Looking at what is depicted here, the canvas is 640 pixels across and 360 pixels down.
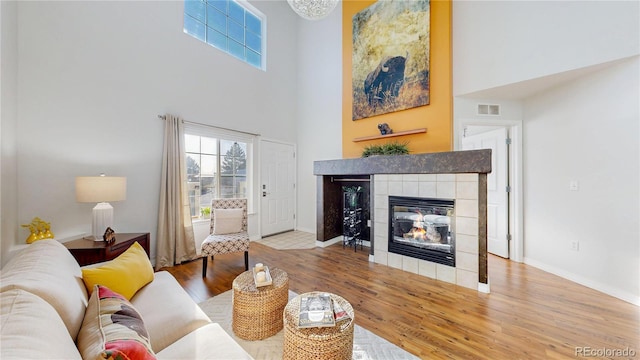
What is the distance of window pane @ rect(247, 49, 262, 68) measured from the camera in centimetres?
463

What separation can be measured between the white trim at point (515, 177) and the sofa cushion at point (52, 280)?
13.0 feet

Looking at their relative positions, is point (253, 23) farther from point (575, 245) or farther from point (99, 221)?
point (575, 245)

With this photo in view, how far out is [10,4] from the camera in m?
2.20

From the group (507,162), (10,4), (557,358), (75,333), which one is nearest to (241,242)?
(75,333)

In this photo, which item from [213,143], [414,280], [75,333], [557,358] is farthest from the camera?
[213,143]

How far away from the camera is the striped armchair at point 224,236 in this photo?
2879 millimetres

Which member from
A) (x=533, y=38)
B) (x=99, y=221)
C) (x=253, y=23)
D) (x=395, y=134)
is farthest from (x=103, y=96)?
(x=533, y=38)

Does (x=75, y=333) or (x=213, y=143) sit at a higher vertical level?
(x=213, y=143)

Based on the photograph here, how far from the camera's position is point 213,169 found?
4.02 m

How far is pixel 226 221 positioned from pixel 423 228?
2.74 m

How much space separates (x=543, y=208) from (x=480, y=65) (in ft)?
6.94

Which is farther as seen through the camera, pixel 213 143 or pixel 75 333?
pixel 213 143

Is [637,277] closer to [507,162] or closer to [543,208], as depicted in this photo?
[543,208]

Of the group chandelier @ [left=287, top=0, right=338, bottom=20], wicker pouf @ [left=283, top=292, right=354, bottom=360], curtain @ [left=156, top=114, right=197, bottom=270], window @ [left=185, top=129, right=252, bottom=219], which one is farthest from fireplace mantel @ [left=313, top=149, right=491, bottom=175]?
curtain @ [left=156, top=114, right=197, bottom=270]
